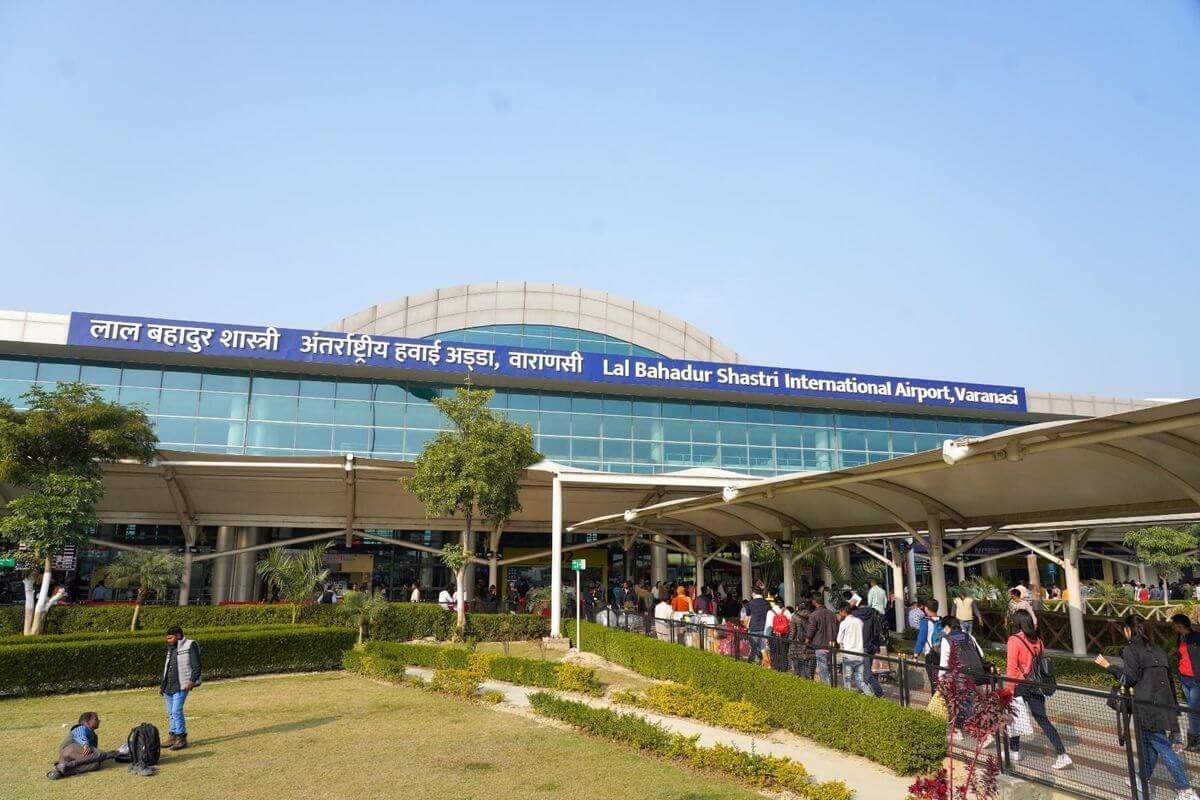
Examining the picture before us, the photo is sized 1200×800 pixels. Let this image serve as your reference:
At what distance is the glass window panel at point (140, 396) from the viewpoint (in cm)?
2702

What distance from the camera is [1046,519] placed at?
12.7m

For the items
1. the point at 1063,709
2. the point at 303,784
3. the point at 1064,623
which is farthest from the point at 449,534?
the point at 1063,709

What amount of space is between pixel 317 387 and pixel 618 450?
11.6m

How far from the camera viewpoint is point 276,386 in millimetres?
28469

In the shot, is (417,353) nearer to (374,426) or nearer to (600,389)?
(374,426)

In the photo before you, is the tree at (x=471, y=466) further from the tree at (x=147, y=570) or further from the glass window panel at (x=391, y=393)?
the glass window panel at (x=391, y=393)

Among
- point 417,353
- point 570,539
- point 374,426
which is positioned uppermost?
point 417,353

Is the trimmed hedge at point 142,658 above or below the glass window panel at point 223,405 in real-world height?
below

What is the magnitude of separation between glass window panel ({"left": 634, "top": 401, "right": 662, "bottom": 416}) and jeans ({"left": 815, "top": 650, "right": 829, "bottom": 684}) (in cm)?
2142

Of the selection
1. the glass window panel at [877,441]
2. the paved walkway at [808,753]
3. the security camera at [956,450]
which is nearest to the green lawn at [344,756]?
the paved walkway at [808,753]

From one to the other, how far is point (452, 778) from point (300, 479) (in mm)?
17287

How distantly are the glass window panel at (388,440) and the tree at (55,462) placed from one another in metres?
10.2

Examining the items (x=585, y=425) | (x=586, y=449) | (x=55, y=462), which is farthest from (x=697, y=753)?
(x=585, y=425)

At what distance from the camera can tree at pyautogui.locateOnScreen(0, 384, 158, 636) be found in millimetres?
16453
